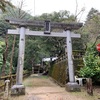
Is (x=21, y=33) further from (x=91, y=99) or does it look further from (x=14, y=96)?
(x=91, y=99)

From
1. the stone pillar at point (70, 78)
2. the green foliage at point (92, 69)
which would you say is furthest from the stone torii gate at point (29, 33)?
the green foliage at point (92, 69)

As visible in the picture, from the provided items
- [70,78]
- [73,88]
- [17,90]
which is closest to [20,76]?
[17,90]

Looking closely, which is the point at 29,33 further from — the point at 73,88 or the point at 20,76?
the point at 73,88

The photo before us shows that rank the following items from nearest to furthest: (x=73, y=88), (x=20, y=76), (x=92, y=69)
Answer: (x=20, y=76)
(x=73, y=88)
(x=92, y=69)

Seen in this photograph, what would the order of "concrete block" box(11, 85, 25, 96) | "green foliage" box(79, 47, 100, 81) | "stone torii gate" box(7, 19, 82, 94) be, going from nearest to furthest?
"concrete block" box(11, 85, 25, 96), "stone torii gate" box(7, 19, 82, 94), "green foliage" box(79, 47, 100, 81)

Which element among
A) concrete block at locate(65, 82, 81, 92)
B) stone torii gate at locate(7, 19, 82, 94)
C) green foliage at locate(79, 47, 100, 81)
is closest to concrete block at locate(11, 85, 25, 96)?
stone torii gate at locate(7, 19, 82, 94)

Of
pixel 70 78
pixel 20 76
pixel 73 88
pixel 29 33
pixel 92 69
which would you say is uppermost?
pixel 29 33

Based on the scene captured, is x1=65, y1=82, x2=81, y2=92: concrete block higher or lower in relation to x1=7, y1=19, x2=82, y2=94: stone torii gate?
lower

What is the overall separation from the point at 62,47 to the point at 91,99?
13115 mm

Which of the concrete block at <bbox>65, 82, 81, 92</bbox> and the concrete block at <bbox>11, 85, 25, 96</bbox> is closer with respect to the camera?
the concrete block at <bbox>11, 85, 25, 96</bbox>

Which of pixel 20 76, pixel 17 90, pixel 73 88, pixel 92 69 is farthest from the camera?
pixel 92 69

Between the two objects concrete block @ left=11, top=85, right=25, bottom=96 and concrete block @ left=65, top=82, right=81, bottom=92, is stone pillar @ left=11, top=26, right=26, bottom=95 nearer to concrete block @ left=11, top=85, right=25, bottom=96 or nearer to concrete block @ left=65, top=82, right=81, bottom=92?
concrete block @ left=11, top=85, right=25, bottom=96

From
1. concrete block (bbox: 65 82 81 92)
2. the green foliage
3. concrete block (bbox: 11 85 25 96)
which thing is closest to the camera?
concrete block (bbox: 11 85 25 96)

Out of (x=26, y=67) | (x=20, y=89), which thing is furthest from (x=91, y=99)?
(x=26, y=67)
